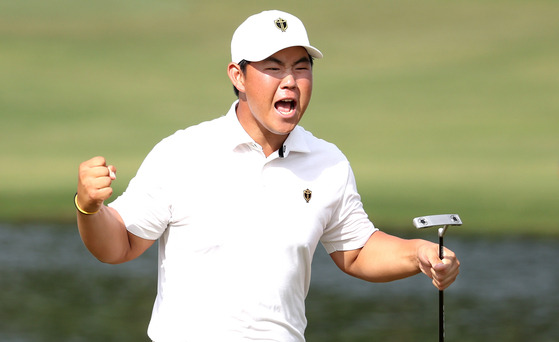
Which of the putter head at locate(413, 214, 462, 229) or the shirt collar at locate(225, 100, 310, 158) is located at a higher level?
the shirt collar at locate(225, 100, 310, 158)

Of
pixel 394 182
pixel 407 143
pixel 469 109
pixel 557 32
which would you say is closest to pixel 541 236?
pixel 394 182

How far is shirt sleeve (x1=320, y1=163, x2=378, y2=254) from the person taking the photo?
4523 millimetres

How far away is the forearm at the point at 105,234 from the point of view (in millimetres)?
3998

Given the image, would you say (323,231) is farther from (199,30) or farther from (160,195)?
(199,30)

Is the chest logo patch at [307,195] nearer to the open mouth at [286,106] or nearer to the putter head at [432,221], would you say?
the open mouth at [286,106]

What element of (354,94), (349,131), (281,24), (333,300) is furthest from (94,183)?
(354,94)

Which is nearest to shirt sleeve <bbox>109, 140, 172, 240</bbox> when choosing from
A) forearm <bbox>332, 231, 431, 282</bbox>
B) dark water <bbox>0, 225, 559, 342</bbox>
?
forearm <bbox>332, 231, 431, 282</bbox>

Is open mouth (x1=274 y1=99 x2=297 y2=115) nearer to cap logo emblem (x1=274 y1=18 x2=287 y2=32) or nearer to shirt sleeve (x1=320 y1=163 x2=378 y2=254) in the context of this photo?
cap logo emblem (x1=274 y1=18 x2=287 y2=32)

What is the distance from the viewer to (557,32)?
28.8m

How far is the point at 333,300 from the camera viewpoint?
1238 cm

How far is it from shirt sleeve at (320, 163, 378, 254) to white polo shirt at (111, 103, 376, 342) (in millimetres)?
96

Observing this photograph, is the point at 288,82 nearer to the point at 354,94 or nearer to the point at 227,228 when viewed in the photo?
the point at 227,228

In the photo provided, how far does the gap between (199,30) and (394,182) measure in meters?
9.22

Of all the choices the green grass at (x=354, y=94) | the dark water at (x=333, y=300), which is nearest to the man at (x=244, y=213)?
the dark water at (x=333, y=300)
